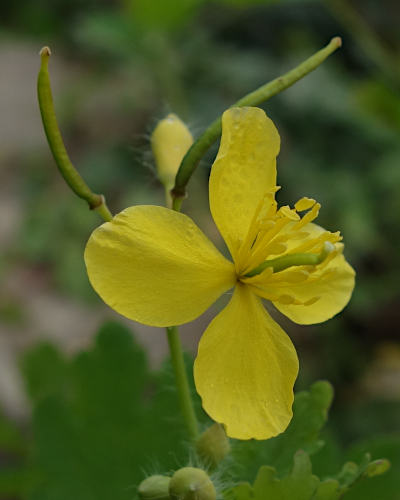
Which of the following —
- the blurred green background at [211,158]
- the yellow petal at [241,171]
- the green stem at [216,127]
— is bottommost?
the blurred green background at [211,158]

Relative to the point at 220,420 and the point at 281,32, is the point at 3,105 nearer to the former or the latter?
the point at 281,32

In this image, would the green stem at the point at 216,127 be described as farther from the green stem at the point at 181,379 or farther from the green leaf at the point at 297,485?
the green leaf at the point at 297,485

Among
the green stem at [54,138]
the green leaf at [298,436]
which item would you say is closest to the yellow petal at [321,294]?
the green leaf at [298,436]

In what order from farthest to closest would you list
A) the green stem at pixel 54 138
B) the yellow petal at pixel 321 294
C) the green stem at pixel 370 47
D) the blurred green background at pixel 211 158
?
the blurred green background at pixel 211 158, the green stem at pixel 370 47, the yellow petal at pixel 321 294, the green stem at pixel 54 138

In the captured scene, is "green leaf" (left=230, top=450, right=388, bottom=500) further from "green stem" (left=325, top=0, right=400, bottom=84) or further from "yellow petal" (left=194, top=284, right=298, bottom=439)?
"green stem" (left=325, top=0, right=400, bottom=84)

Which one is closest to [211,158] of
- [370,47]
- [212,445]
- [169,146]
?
[169,146]

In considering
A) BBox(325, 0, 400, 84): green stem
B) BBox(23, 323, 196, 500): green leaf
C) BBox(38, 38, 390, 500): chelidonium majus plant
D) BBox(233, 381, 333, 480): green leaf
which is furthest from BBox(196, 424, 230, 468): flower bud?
BBox(325, 0, 400, 84): green stem

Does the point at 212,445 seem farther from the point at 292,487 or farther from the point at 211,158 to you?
the point at 211,158

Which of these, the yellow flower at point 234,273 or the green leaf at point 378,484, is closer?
the yellow flower at point 234,273
